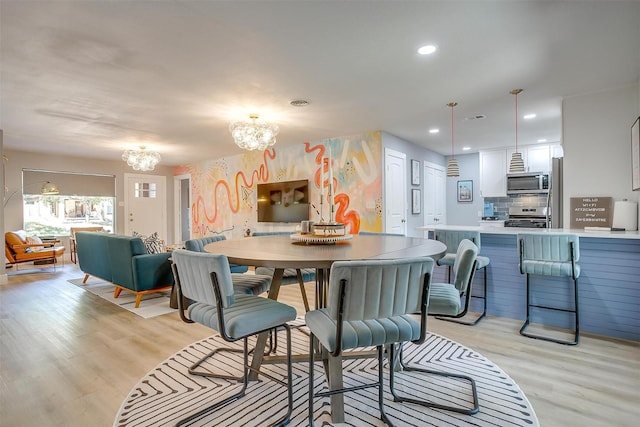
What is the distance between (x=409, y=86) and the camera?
338 centimetres

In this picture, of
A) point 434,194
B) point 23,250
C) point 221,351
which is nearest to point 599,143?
point 434,194

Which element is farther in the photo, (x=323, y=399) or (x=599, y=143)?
(x=599, y=143)

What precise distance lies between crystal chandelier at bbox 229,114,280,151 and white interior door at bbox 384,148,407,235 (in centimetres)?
203

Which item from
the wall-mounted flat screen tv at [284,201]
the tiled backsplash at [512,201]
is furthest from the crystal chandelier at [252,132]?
the tiled backsplash at [512,201]

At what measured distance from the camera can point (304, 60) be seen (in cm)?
280

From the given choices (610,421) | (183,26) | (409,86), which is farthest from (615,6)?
(183,26)

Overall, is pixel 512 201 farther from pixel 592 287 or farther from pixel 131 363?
pixel 131 363

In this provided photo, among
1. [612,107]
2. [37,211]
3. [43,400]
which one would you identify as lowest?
[43,400]

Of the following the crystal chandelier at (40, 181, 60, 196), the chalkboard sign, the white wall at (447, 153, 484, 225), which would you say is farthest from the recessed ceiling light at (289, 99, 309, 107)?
the crystal chandelier at (40, 181, 60, 196)

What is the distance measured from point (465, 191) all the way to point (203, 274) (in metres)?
7.19

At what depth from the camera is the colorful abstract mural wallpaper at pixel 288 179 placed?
5420mm

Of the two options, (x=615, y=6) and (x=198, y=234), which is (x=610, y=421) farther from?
(x=198, y=234)

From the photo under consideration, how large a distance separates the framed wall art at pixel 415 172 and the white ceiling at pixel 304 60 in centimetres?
144

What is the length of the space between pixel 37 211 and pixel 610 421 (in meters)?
9.78
